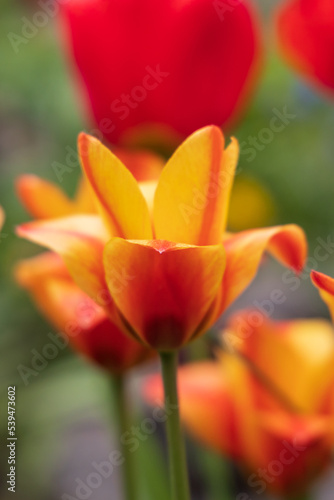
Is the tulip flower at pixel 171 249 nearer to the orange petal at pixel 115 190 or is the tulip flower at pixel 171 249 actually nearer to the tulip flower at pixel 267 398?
the orange petal at pixel 115 190

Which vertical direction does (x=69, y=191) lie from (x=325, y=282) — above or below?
above

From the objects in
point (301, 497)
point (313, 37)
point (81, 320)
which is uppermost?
point (313, 37)

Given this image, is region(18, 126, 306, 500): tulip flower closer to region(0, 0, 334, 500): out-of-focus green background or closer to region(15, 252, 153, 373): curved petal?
region(15, 252, 153, 373): curved petal

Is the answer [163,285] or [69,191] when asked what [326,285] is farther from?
[69,191]

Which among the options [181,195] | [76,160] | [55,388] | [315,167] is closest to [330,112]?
[315,167]

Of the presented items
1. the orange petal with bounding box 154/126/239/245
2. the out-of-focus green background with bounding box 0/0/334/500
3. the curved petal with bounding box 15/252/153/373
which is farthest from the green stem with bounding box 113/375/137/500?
the out-of-focus green background with bounding box 0/0/334/500

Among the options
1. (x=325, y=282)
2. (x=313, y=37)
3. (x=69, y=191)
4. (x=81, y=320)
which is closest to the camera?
(x=325, y=282)

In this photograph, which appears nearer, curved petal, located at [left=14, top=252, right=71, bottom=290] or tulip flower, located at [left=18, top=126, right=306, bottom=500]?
tulip flower, located at [left=18, top=126, right=306, bottom=500]

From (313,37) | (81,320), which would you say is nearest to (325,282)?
(81,320)
